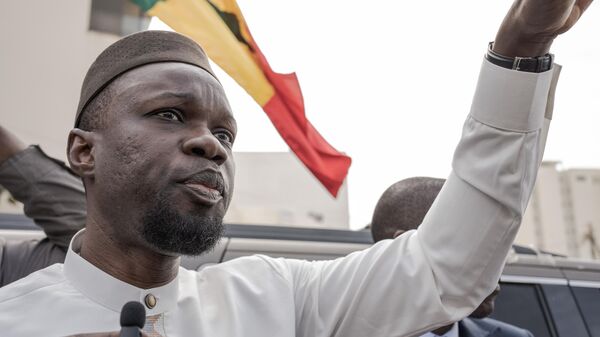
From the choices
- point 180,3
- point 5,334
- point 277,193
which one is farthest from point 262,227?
point 277,193

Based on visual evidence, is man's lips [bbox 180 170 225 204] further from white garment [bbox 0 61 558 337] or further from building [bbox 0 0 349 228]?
building [bbox 0 0 349 228]

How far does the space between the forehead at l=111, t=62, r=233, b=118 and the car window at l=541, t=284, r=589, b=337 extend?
2.55m

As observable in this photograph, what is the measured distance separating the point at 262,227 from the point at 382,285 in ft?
8.31

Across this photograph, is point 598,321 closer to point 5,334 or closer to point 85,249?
point 85,249

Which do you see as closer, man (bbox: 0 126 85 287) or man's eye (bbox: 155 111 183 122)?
man's eye (bbox: 155 111 183 122)

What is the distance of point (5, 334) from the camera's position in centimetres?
198

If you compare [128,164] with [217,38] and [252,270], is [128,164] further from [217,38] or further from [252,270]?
[217,38]

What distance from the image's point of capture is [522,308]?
13.8ft

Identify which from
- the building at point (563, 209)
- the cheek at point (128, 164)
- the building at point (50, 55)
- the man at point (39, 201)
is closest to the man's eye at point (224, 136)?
the cheek at point (128, 164)

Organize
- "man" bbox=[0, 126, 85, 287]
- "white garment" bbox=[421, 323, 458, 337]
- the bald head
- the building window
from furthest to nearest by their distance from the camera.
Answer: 1. the building window
2. the bald head
3. "white garment" bbox=[421, 323, 458, 337]
4. "man" bbox=[0, 126, 85, 287]

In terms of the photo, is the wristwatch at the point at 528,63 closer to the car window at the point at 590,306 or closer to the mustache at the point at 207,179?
the mustache at the point at 207,179

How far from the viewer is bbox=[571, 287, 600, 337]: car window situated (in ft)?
13.5

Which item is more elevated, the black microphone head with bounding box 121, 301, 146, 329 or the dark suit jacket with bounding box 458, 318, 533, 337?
the black microphone head with bounding box 121, 301, 146, 329

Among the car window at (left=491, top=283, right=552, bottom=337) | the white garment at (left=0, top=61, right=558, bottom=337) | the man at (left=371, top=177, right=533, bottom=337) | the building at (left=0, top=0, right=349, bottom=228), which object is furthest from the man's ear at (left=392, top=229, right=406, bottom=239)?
the building at (left=0, top=0, right=349, bottom=228)
